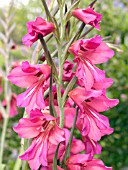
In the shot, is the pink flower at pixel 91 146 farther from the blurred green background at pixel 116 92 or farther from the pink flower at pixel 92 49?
the blurred green background at pixel 116 92

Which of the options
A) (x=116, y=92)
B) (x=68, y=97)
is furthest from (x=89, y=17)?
(x=116, y=92)

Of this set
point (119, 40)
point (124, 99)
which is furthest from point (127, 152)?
point (119, 40)

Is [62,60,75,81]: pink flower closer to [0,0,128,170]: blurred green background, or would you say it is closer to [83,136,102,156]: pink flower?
[83,136,102,156]: pink flower

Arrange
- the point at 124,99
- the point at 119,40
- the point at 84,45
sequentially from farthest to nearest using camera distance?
the point at 119,40, the point at 124,99, the point at 84,45

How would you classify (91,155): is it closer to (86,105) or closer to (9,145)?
(86,105)

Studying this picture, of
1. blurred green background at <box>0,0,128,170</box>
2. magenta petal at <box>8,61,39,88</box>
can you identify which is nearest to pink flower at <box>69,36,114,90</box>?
magenta petal at <box>8,61,39,88</box>

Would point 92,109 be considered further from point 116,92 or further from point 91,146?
point 116,92
